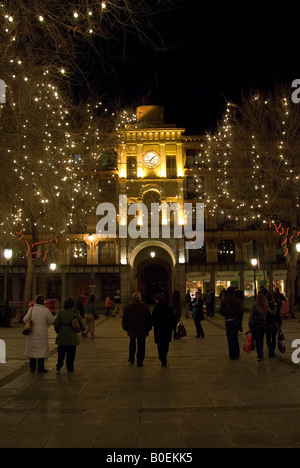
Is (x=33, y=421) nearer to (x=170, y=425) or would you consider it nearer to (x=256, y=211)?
(x=170, y=425)

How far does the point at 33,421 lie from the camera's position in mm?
6445

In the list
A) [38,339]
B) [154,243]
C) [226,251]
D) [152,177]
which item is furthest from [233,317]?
[226,251]

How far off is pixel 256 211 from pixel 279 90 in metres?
6.92

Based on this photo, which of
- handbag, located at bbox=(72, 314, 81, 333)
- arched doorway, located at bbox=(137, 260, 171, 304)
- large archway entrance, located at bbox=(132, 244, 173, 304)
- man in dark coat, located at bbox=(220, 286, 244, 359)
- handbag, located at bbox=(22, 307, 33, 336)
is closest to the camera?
handbag, located at bbox=(22, 307, 33, 336)

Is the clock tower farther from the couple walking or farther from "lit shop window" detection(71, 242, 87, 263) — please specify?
the couple walking

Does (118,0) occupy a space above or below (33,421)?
above

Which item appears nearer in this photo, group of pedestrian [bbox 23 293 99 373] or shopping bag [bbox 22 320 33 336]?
shopping bag [bbox 22 320 33 336]

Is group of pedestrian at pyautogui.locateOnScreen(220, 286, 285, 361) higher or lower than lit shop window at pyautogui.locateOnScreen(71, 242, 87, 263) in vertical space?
lower

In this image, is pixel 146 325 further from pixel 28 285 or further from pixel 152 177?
pixel 152 177

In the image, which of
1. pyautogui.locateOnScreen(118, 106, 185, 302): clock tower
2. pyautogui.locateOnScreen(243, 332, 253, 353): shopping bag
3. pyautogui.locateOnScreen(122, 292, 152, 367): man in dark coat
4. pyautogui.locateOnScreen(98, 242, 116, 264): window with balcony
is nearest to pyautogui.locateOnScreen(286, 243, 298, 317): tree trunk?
pyautogui.locateOnScreen(118, 106, 185, 302): clock tower

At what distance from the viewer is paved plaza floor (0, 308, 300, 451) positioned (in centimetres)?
561

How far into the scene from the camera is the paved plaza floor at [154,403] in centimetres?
561

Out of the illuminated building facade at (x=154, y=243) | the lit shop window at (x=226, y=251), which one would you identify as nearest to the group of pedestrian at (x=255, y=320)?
the illuminated building facade at (x=154, y=243)

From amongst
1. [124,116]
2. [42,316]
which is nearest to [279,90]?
[124,116]
